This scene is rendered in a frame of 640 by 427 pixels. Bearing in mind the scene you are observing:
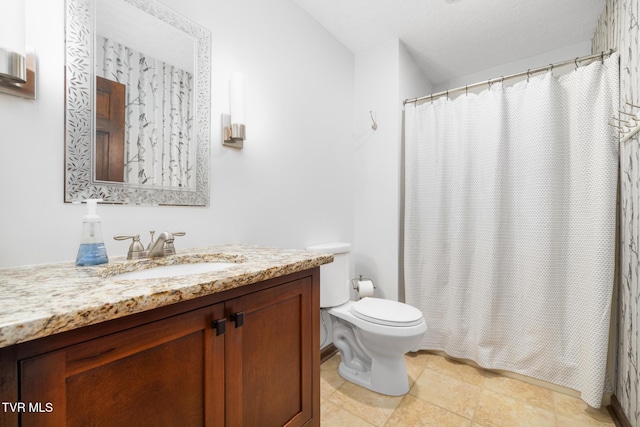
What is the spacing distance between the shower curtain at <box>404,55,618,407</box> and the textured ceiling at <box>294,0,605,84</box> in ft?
1.52

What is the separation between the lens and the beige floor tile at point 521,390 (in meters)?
1.58

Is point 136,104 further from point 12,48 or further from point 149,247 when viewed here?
point 149,247

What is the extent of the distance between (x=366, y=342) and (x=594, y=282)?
127 cm

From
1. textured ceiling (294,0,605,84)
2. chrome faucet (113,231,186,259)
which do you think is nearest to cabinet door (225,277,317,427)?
chrome faucet (113,231,186,259)

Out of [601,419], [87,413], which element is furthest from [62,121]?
[601,419]

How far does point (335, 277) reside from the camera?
181 centimetres

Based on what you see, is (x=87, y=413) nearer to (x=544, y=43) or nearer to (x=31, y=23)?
(x=31, y=23)

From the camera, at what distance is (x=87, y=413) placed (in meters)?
0.55

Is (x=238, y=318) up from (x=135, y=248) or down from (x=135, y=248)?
down

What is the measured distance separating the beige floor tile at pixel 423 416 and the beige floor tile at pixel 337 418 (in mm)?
147

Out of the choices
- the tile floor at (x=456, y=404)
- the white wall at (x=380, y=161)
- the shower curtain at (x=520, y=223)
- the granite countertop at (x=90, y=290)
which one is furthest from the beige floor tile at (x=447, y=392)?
the granite countertop at (x=90, y=290)

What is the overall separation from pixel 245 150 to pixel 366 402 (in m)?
1.54

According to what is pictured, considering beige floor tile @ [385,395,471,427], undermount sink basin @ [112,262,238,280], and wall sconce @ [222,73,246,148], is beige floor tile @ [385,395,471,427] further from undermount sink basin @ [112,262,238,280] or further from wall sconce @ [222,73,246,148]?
wall sconce @ [222,73,246,148]

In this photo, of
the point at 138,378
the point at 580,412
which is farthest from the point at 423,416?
the point at 138,378
